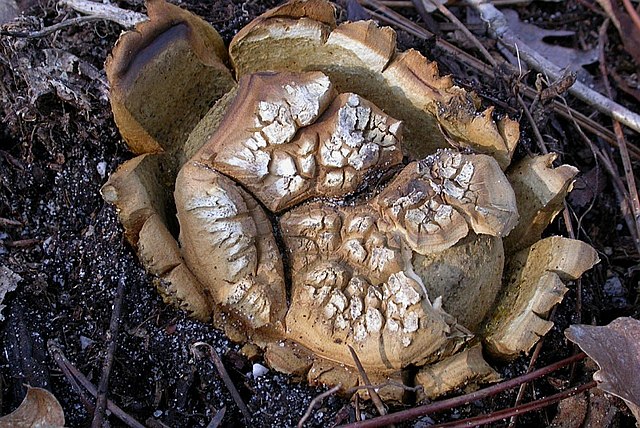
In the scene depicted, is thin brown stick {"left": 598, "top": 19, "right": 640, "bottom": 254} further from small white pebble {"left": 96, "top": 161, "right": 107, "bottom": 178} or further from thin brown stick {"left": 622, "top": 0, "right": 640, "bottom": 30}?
small white pebble {"left": 96, "top": 161, "right": 107, "bottom": 178}

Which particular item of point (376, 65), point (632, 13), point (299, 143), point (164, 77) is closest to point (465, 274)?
point (299, 143)

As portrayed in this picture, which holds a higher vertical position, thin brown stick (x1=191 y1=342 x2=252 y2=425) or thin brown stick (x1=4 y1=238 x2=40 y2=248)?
thin brown stick (x1=4 y1=238 x2=40 y2=248)

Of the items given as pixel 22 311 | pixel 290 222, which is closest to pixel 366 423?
pixel 290 222

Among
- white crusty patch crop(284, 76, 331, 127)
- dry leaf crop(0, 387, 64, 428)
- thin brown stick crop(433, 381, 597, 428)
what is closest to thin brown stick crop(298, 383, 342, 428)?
thin brown stick crop(433, 381, 597, 428)

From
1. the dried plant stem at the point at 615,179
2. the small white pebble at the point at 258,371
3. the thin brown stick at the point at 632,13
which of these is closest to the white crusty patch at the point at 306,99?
the small white pebble at the point at 258,371

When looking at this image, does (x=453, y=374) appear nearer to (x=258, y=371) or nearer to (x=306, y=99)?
(x=258, y=371)
